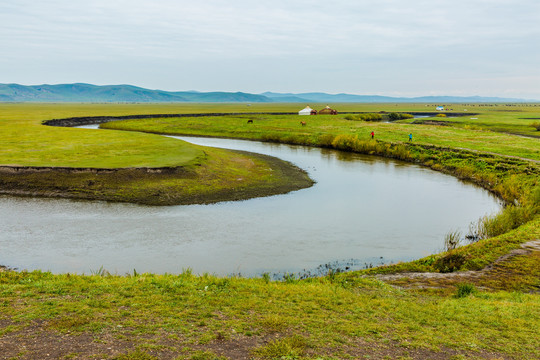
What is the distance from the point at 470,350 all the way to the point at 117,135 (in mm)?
56680

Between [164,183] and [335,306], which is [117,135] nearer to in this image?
[164,183]

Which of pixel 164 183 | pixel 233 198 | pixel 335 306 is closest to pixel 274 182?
pixel 233 198

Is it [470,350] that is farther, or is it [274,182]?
[274,182]

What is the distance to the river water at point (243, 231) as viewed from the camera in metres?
19.6

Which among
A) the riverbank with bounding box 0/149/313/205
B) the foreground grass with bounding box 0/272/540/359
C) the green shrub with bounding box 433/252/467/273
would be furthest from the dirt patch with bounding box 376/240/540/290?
the riverbank with bounding box 0/149/313/205

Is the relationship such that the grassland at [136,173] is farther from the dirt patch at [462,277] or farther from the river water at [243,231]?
the dirt patch at [462,277]

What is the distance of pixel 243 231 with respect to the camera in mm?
24562

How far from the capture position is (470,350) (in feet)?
32.9

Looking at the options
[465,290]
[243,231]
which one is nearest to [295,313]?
[465,290]

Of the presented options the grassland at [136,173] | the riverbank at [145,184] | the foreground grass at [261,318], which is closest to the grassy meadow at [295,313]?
the foreground grass at [261,318]

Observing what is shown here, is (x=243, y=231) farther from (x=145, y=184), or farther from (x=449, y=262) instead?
(x=145, y=184)

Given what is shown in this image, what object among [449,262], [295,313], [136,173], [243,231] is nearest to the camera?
[295,313]

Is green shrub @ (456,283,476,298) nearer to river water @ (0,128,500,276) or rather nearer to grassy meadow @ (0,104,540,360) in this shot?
grassy meadow @ (0,104,540,360)

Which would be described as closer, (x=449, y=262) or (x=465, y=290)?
(x=465, y=290)
